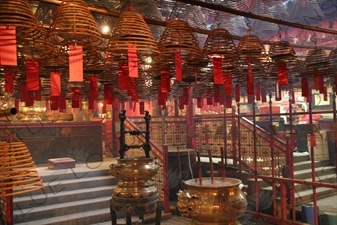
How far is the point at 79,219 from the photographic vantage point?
16.5 ft

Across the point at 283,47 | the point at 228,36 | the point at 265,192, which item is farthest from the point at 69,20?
the point at 265,192

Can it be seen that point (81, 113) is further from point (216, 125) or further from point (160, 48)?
point (160, 48)

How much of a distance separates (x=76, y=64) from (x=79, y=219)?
3.97 meters

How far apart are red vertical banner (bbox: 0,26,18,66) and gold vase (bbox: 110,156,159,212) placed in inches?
88.7

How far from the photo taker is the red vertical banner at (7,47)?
1.36 m

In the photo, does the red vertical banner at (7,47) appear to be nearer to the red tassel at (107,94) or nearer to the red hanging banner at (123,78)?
the red hanging banner at (123,78)

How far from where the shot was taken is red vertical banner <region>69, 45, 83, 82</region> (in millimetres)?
1598

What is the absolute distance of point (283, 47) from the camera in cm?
269

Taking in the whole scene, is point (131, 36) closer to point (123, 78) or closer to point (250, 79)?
point (123, 78)

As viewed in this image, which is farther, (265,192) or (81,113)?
(81,113)

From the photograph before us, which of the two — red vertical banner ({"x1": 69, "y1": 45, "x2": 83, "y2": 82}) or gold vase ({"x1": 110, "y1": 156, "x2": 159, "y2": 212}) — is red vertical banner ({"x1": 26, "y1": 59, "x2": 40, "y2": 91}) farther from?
gold vase ({"x1": 110, "y1": 156, "x2": 159, "y2": 212})

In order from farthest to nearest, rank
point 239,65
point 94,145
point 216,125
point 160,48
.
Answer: point 94,145, point 216,125, point 239,65, point 160,48

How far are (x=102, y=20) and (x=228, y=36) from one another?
13.3ft

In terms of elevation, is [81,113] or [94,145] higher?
[81,113]
